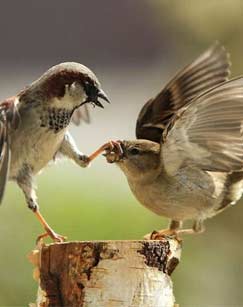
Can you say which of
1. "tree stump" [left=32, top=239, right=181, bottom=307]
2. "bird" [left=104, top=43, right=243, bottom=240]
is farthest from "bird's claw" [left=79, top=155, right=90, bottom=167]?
"tree stump" [left=32, top=239, right=181, bottom=307]

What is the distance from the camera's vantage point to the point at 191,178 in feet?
11.0

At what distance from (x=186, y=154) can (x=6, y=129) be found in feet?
1.82

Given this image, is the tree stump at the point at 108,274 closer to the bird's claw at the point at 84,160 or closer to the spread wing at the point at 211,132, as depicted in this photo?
the spread wing at the point at 211,132

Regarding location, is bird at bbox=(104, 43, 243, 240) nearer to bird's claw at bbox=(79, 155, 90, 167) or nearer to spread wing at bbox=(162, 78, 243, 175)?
spread wing at bbox=(162, 78, 243, 175)

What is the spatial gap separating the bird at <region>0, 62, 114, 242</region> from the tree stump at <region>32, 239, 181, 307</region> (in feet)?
1.29

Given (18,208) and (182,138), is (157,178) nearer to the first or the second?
(182,138)

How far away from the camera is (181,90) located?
12.1ft

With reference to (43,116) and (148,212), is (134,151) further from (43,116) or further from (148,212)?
(148,212)

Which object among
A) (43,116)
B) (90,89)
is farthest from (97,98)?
(43,116)

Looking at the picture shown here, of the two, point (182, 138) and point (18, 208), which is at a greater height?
point (182, 138)

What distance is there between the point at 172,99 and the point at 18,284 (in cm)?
149

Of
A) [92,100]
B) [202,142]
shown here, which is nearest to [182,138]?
[202,142]

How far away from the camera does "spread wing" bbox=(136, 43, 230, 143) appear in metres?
3.56

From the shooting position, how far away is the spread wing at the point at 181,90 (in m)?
3.56
